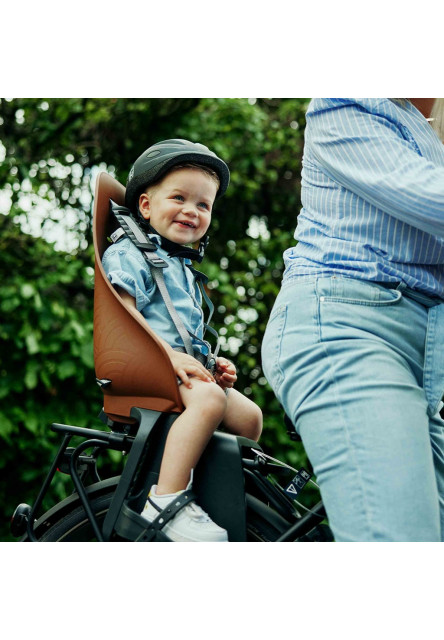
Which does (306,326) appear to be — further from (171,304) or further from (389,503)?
(171,304)

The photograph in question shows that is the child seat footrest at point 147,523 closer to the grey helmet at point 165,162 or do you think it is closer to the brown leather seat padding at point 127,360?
the brown leather seat padding at point 127,360

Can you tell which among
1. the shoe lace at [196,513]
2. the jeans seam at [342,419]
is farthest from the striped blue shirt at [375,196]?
the shoe lace at [196,513]

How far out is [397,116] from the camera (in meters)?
1.48

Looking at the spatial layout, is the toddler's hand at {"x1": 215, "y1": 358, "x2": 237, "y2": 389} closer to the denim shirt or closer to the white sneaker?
the denim shirt

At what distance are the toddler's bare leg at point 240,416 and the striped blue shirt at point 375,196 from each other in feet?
Result: 1.94

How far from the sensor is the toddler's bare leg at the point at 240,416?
6.54ft

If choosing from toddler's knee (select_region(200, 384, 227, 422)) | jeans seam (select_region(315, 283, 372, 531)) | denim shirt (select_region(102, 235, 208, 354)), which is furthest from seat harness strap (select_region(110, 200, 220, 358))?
jeans seam (select_region(315, 283, 372, 531))

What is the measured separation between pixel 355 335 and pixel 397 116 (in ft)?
1.60

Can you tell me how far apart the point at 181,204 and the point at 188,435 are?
26.4 inches

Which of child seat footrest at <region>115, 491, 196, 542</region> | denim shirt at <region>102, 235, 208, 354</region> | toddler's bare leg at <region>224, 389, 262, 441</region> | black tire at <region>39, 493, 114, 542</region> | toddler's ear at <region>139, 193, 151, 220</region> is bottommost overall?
black tire at <region>39, 493, 114, 542</region>

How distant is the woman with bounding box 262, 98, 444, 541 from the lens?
51.6 inches

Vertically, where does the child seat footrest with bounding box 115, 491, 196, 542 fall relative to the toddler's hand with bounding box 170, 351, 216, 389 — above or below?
below

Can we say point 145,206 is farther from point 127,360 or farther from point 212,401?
point 212,401

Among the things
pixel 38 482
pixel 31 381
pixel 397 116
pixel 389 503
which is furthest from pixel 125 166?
pixel 389 503
